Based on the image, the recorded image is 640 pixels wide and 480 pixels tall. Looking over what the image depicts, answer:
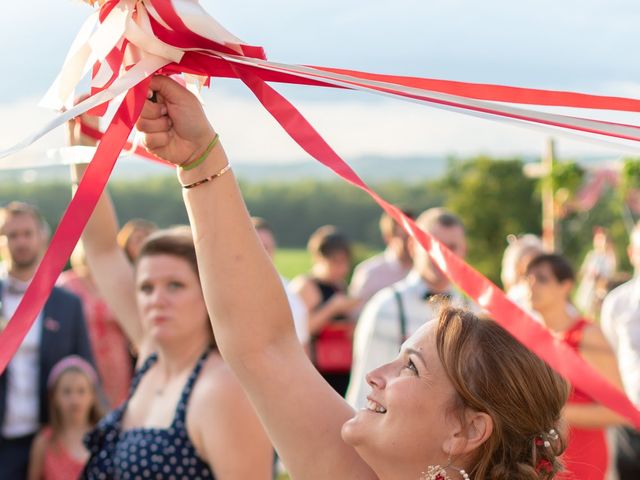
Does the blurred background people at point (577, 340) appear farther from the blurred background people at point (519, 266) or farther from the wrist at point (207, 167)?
the wrist at point (207, 167)

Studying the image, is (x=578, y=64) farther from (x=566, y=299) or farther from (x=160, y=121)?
(x=566, y=299)

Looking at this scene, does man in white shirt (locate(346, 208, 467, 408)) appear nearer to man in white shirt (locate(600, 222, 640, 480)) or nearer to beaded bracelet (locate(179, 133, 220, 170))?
man in white shirt (locate(600, 222, 640, 480))

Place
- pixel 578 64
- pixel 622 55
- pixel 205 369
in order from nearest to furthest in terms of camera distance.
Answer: pixel 622 55 < pixel 578 64 < pixel 205 369

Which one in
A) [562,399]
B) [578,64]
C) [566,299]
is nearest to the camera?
[578,64]

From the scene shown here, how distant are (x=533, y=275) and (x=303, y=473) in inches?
125

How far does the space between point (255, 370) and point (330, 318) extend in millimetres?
4982

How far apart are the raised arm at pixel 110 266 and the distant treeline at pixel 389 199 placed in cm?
362

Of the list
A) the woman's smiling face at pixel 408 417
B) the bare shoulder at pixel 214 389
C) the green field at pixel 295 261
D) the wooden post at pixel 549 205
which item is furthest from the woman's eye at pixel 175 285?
the green field at pixel 295 261

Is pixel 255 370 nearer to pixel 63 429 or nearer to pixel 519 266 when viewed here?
pixel 519 266

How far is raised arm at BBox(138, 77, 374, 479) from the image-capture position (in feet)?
5.85

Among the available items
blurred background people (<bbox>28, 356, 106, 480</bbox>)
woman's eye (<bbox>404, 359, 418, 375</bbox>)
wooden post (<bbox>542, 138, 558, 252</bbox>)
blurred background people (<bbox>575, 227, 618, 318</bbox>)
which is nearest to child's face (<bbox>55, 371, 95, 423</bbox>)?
blurred background people (<bbox>28, 356, 106, 480</bbox>)

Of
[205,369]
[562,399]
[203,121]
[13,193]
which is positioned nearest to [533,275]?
[205,369]

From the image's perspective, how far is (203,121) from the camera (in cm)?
178

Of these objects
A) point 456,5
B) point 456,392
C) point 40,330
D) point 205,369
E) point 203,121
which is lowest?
point 40,330
